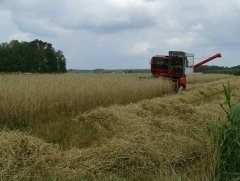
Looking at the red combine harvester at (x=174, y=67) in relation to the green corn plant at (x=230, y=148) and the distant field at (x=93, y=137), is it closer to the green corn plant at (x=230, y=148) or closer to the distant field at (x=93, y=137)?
the distant field at (x=93, y=137)

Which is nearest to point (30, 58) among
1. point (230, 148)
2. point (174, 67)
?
point (174, 67)

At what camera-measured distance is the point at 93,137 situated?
9289 millimetres

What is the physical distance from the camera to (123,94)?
1745 centimetres

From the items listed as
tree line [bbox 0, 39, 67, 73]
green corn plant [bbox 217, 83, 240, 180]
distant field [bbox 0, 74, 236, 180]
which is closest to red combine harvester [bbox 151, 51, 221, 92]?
distant field [bbox 0, 74, 236, 180]

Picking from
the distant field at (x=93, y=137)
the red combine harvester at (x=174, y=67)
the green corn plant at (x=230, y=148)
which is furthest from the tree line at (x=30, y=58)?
the green corn plant at (x=230, y=148)

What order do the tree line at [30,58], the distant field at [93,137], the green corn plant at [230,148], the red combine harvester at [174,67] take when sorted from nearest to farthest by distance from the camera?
the green corn plant at [230,148], the distant field at [93,137], the red combine harvester at [174,67], the tree line at [30,58]

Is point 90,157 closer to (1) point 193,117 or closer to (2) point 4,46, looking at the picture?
(1) point 193,117

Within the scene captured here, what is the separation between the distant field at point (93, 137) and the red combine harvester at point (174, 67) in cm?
1029

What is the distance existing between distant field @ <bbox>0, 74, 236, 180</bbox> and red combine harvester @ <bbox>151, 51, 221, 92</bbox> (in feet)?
33.7

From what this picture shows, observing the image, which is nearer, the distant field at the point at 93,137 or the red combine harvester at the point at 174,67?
the distant field at the point at 93,137

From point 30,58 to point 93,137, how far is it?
64.9 metres

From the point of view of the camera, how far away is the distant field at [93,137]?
21.5ft

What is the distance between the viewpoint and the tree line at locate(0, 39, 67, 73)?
67.9 meters

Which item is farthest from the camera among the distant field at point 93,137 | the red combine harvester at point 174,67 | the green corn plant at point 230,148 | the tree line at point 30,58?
the tree line at point 30,58
